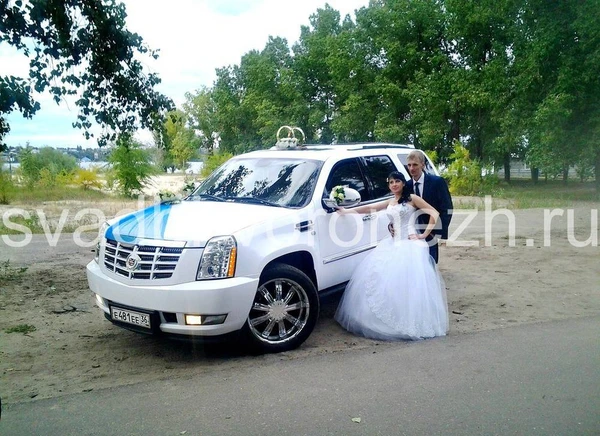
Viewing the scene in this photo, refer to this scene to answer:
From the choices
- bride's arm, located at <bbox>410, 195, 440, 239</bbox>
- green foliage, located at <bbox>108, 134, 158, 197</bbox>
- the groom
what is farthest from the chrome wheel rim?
green foliage, located at <bbox>108, 134, 158, 197</bbox>

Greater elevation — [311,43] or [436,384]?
[311,43]

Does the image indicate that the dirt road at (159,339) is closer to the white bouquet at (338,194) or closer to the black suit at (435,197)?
the black suit at (435,197)

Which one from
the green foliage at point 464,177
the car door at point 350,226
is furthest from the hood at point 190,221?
the green foliage at point 464,177

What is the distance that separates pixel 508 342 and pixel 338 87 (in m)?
36.5

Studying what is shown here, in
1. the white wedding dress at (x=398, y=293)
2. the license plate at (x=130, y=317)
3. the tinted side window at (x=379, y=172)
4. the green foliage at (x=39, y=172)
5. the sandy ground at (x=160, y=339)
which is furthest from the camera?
the green foliage at (x=39, y=172)

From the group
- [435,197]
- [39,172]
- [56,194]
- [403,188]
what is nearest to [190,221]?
[403,188]

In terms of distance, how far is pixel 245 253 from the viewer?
199 inches

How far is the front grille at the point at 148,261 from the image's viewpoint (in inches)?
194

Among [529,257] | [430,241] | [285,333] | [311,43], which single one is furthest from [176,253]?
[311,43]

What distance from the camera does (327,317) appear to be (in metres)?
6.88

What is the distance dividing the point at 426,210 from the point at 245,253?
240cm

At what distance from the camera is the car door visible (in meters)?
6.13

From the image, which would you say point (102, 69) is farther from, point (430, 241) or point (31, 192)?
point (31, 192)

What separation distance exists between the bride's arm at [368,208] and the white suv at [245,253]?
10 centimetres
